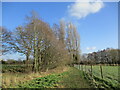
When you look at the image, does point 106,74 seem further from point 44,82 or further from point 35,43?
point 35,43

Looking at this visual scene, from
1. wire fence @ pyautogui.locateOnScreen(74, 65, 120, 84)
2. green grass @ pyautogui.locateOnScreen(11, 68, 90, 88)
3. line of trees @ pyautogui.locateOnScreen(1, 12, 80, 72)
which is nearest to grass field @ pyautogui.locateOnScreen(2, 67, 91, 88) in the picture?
green grass @ pyautogui.locateOnScreen(11, 68, 90, 88)

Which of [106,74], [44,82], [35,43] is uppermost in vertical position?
[35,43]

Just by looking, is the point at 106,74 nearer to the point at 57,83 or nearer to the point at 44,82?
the point at 57,83

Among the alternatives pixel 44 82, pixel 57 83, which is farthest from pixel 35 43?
pixel 57 83

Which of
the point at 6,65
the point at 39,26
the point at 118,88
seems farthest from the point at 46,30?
the point at 118,88

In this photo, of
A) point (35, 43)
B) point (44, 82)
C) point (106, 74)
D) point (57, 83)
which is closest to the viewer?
point (57, 83)

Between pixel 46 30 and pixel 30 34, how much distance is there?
67.0 inches

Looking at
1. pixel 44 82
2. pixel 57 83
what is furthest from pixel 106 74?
pixel 44 82

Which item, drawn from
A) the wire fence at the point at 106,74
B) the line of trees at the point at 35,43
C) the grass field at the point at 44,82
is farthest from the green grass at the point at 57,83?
the line of trees at the point at 35,43

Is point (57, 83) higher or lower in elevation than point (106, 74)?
higher

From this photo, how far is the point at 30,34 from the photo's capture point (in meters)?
11.2

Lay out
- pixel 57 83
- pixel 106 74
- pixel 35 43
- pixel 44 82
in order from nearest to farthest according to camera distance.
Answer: pixel 57 83, pixel 44 82, pixel 106 74, pixel 35 43

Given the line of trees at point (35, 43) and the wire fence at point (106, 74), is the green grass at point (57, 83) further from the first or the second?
the line of trees at point (35, 43)

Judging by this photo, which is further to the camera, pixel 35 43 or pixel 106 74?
pixel 35 43
